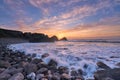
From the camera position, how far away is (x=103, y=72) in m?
5.39

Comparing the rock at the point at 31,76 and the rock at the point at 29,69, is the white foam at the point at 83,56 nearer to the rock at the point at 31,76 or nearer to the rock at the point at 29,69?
the rock at the point at 29,69

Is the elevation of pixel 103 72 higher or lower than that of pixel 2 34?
lower

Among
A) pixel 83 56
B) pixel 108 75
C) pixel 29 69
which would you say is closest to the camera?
pixel 108 75

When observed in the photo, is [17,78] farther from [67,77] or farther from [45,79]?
[67,77]

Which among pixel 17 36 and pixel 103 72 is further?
pixel 17 36

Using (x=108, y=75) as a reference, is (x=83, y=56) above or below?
above

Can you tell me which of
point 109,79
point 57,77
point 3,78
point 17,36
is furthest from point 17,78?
point 17,36

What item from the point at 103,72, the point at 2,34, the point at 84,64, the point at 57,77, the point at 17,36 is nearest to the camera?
the point at 57,77

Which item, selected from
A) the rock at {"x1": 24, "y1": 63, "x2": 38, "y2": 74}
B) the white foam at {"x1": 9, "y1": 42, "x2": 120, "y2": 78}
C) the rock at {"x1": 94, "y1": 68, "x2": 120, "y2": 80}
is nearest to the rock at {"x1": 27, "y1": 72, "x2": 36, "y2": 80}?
the rock at {"x1": 24, "y1": 63, "x2": 38, "y2": 74}

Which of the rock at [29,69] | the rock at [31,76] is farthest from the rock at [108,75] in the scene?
the rock at [29,69]

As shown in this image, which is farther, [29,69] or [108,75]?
[29,69]

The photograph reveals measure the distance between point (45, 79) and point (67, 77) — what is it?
0.83m

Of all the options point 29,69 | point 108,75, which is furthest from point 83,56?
point 29,69

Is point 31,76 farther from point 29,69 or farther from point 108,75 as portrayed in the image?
point 108,75
